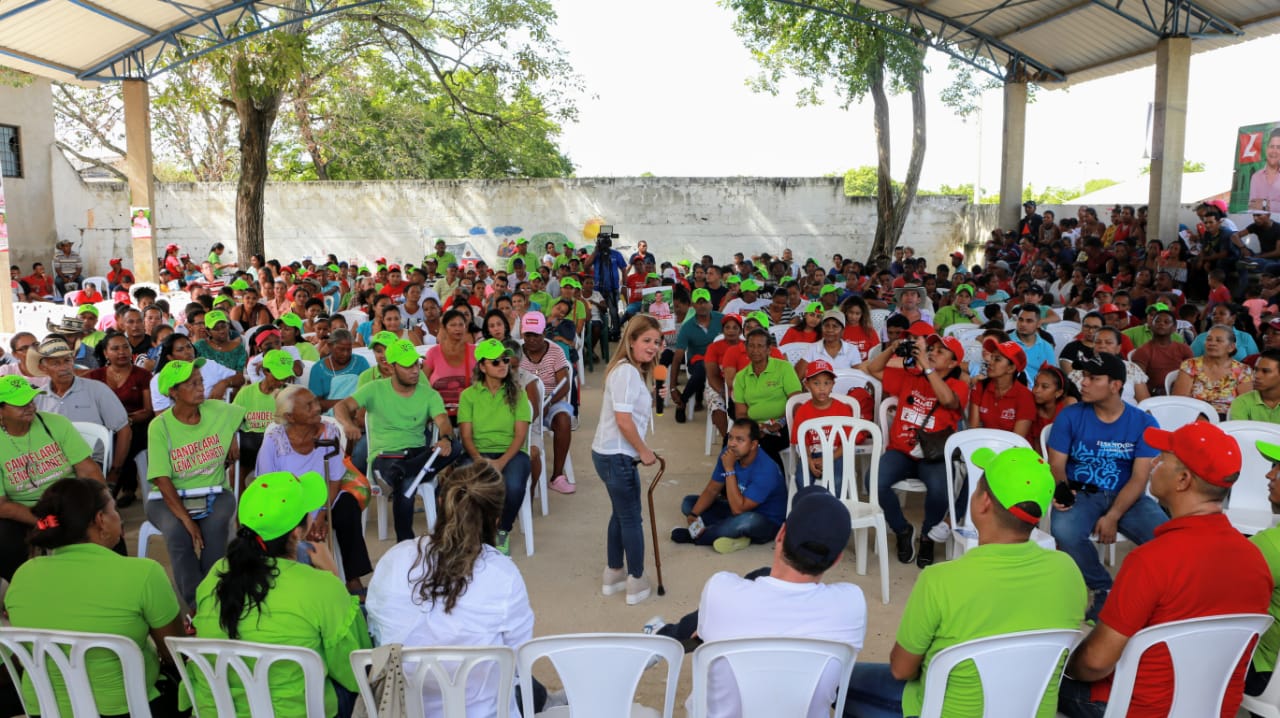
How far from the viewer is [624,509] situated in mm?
4418

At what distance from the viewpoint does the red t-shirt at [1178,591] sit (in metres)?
2.60

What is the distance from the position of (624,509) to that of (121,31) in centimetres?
1115

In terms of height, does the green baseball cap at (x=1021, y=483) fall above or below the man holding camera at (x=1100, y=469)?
above

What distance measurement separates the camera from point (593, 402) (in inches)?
367

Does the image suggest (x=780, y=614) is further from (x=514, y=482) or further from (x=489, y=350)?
(x=489, y=350)

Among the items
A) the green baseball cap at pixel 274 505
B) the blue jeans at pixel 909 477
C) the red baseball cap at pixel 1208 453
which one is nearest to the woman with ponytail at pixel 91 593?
the green baseball cap at pixel 274 505

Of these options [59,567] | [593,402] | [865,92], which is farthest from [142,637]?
[865,92]

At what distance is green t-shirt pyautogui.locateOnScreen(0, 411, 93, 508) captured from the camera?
4.07m

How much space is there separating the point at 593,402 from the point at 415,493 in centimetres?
438

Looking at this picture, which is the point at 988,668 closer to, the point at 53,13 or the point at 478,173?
the point at 53,13

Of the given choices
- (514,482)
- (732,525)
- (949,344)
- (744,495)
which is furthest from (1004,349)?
(514,482)

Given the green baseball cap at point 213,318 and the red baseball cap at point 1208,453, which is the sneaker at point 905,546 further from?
the green baseball cap at point 213,318

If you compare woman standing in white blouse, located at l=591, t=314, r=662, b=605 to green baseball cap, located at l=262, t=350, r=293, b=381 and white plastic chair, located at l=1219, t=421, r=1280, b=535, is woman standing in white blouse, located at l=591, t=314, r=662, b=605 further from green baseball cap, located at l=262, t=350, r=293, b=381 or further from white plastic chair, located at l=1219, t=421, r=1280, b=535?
white plastic chair, located at l=1219, t=421, r=1280, b=535

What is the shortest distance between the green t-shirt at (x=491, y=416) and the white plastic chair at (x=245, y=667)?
2.69 meters
